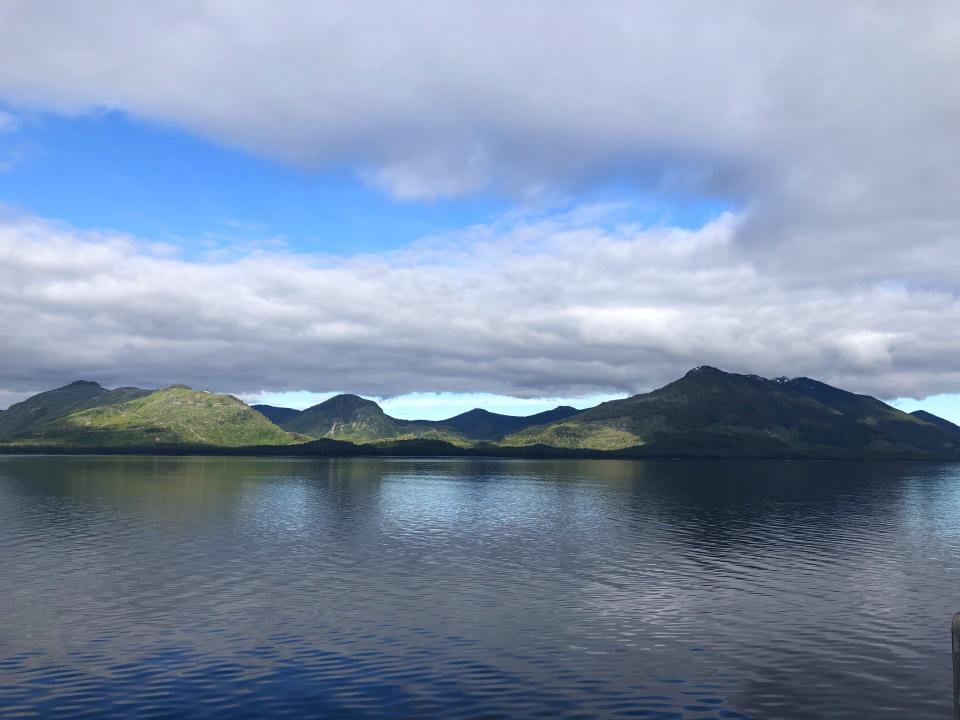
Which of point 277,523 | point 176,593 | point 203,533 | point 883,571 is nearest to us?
point 176,593

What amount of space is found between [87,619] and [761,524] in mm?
117422

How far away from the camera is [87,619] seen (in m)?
57.7

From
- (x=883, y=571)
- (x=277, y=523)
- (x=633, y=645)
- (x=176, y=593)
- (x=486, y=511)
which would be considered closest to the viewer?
(x=633, y=645)

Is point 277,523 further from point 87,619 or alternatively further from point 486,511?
point 87,619

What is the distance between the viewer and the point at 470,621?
58.8 meters

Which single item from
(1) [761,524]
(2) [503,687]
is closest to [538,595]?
(2) [503,687]

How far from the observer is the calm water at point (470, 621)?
136 feet

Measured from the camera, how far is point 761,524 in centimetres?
13488

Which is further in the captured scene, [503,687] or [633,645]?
[633,645]

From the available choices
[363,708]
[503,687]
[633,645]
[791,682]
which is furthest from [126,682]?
[791,682]

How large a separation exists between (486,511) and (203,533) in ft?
210

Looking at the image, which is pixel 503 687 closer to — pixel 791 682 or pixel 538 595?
pixel 791 682

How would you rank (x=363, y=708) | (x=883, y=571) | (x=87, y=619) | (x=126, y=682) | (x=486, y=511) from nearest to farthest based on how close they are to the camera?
(x=363, y=708) < (x=126, y=682) < (x=87, y=619) < (x=883, y=571) < (x=486, y=511)

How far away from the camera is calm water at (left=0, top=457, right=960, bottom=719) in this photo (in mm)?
41406
